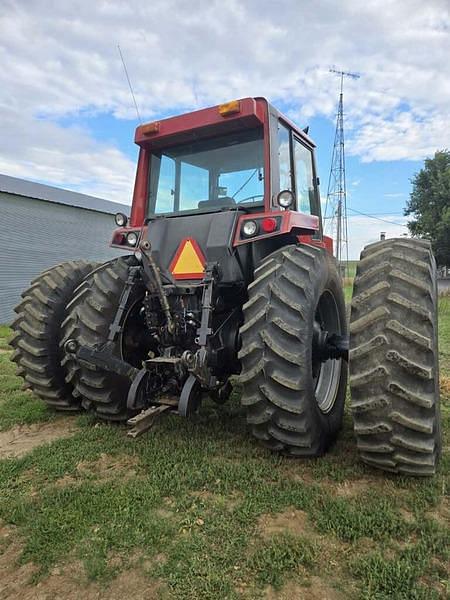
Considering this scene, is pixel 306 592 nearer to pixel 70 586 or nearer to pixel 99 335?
pixel 70 586

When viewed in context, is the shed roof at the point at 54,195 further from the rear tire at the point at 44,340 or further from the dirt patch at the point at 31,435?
the dirt patch at the point at 31,435

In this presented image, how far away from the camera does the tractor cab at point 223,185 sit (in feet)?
11.1

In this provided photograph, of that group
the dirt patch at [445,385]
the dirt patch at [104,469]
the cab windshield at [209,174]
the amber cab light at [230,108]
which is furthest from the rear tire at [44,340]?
the dirt patch at [445,385]

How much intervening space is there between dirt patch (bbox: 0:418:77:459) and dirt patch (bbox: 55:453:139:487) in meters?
0.66

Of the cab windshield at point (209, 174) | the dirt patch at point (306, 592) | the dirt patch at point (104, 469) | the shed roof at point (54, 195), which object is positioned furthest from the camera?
the shed roof at point (54, 195)

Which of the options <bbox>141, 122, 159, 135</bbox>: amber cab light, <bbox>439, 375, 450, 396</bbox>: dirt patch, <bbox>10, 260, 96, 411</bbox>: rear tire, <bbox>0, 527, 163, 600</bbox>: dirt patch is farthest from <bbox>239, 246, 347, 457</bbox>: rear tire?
<bbox>439, 375, 450, 396</bbox>: dirt patch

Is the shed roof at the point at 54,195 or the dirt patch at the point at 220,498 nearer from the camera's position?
the dirt patch at the point at 220,498

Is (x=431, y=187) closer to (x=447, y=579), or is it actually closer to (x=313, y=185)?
(x=313, y=185)

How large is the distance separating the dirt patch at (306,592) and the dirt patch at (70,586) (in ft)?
1.65

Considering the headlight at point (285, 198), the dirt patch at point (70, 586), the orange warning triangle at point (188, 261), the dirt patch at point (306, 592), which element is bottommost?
the dirt patch at point (70, 586)

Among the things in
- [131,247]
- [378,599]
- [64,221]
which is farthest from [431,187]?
[378,599]

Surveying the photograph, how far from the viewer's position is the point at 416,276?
8.91 ft

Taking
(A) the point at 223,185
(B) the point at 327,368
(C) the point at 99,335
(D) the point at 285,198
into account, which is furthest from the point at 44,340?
(B) the point at 327,368

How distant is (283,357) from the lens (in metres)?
2.77
